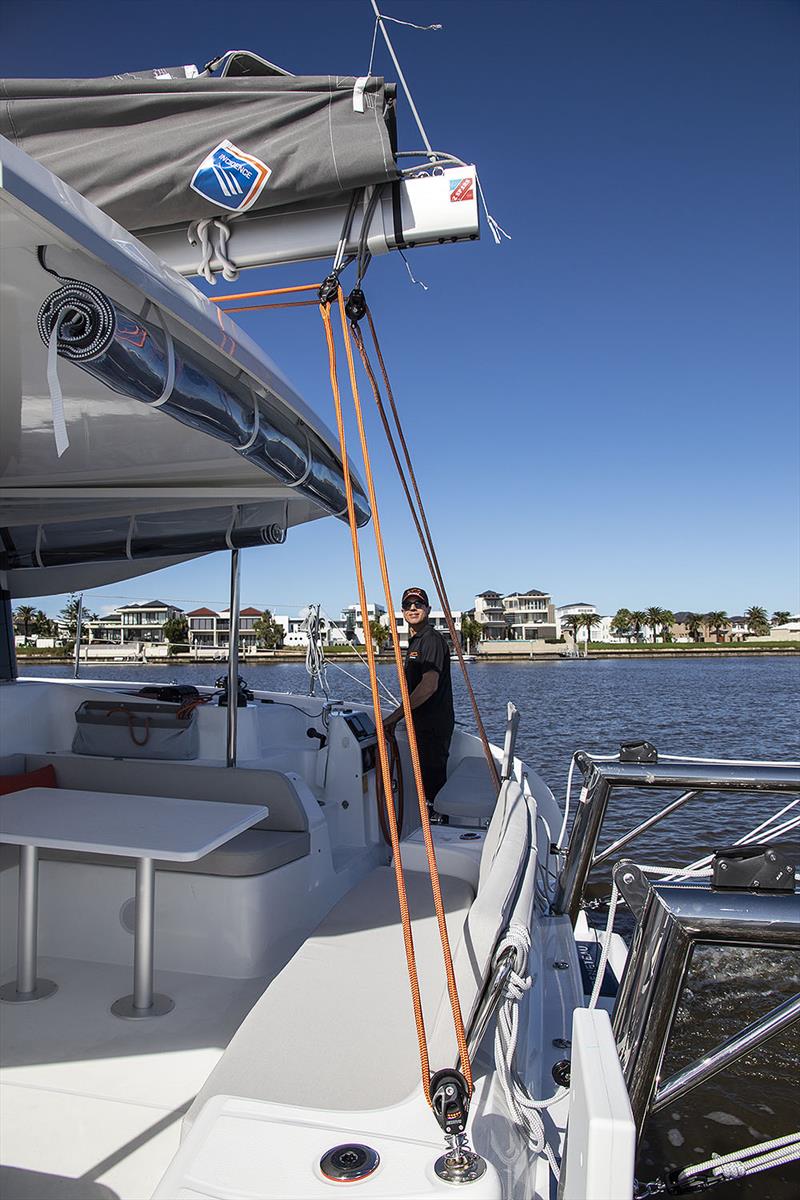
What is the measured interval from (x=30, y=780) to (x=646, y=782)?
298 centimetres

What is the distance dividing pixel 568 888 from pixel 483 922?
1261mm

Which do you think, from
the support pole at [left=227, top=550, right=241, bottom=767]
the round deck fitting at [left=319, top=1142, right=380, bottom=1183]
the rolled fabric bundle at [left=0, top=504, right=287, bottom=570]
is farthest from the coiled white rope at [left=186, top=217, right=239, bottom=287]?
the round deck fitting at [left=319, top=1142, right=380, bottom=1183]

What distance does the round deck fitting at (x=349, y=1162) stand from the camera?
1376 mm

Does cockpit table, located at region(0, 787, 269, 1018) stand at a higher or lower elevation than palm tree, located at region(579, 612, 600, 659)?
lower

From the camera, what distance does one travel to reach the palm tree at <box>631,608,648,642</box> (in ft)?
310

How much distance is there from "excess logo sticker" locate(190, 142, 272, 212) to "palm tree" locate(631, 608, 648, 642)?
96563 mm

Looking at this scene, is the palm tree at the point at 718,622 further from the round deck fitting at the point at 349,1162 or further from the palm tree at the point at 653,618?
Answer: the round deck fitting at the point at 349,1162

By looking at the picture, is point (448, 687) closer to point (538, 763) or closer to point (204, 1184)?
point (204, 1184)

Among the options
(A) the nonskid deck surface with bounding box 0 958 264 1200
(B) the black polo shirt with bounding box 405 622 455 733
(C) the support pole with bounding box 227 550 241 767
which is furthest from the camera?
(B) the black polo shirt with bounding box 405 622 455 733

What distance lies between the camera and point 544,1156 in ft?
5.97

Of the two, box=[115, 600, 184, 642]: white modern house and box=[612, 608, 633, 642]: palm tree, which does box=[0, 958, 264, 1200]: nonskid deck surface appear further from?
box=[612, 608, 633, 642]: palm tree

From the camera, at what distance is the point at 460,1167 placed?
4.44 ft

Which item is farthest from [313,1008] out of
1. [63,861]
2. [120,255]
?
[120,255]

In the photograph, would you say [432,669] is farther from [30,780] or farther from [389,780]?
[389,780]
